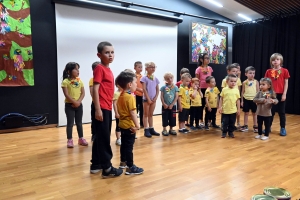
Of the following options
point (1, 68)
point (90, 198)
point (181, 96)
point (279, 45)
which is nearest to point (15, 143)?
point (1, 68)

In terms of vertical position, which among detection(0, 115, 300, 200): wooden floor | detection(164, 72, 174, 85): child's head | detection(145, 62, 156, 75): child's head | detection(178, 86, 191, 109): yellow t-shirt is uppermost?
detection(145, 62, 156, 75): child's head

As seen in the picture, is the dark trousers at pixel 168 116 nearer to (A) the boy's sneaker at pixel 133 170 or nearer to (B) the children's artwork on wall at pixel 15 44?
(A) the boy's sneaker at pixel 133 170

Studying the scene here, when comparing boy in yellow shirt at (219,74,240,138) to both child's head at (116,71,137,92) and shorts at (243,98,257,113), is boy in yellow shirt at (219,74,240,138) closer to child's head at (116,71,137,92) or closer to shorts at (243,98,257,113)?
shorts at (243,98,257,113)

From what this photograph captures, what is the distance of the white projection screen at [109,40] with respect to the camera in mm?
4906

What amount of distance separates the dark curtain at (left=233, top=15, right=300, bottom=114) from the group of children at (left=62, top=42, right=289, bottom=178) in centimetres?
276

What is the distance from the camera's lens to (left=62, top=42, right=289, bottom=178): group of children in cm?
250

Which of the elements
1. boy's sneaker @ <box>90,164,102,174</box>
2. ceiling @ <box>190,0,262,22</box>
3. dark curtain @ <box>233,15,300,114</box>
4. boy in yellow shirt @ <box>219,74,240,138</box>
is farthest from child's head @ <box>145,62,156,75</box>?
dark curtain @ <box>233,15,300,114</box>

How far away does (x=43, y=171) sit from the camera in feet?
8.96

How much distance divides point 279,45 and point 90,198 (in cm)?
645

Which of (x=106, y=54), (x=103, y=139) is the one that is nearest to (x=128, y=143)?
(x=103, y=139)

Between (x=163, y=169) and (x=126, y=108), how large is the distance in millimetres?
765

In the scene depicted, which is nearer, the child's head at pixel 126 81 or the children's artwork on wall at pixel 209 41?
the child's head at pixel 126 81

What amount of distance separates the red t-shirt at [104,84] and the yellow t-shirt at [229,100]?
220cm

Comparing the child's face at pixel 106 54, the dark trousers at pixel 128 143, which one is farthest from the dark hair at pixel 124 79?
the dark trousers at pixel 128 143
